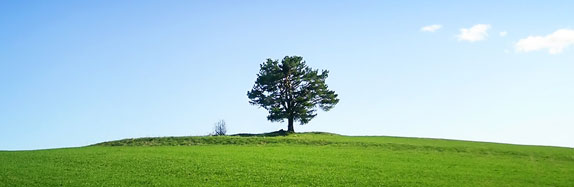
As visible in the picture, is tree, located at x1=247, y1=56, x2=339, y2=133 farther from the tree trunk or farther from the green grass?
the green grass

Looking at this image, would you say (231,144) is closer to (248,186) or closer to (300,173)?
(300,173)

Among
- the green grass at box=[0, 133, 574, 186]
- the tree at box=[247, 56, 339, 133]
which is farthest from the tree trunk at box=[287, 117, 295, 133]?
the green grass at box=[0, 133, 574, 186]

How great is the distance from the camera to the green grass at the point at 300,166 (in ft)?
113

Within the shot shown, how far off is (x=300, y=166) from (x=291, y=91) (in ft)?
131

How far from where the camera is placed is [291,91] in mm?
80312

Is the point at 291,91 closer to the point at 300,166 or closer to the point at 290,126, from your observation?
the point at 290,126

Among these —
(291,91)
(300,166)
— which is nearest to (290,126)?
(291,91)

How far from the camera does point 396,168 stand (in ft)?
132

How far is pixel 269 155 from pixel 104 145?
24752mm

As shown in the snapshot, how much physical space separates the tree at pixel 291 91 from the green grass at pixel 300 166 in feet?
69.1

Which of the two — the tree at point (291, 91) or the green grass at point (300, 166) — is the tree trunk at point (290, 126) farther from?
the green grass at point (300, 166)

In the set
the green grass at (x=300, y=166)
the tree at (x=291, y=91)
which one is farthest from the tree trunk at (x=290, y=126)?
the green grass at (x=300, y=166)

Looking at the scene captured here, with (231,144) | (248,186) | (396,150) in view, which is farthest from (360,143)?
(248,186)

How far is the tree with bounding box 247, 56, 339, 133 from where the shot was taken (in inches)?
3113
